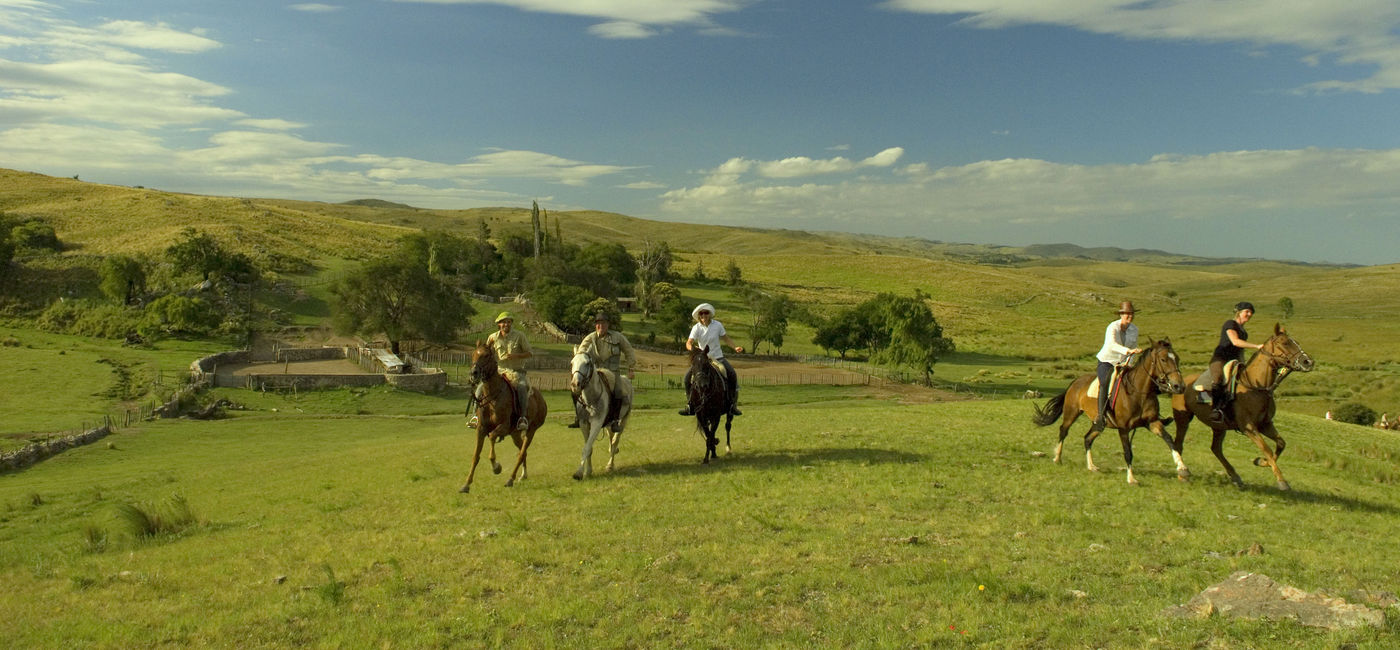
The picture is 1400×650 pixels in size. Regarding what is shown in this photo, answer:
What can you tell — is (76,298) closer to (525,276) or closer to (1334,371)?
(525,276)

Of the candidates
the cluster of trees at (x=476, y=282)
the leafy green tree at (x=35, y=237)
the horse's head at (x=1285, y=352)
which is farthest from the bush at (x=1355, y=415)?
the leafy green tree at (x=35, y=237)

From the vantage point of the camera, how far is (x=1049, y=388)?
52.7 metres

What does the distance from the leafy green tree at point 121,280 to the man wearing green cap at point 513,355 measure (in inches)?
Answer: 2377

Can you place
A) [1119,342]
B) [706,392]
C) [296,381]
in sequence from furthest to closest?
[296,381], [706,392], [1119,342]

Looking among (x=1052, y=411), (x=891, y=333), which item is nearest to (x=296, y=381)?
(x=1052, y=411)

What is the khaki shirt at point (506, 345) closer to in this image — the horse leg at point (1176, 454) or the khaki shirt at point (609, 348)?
the khaki shirt at point (609, 348)

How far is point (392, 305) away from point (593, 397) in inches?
1853

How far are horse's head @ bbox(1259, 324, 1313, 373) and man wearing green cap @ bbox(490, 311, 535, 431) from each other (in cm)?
1205

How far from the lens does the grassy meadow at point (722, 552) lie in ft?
23.0

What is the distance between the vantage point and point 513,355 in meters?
14.0

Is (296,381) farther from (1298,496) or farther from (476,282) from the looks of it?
(476,282)

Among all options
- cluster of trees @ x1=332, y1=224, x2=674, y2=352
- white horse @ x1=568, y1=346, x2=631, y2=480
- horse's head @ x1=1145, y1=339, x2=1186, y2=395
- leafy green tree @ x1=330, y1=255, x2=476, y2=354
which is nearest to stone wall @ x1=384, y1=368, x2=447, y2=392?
leafy green tree @ x1=330, y1=255, x2=476, y2=354

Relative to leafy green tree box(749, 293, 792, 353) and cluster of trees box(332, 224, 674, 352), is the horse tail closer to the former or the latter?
cluster of trees box(332, 224, 674, 352)

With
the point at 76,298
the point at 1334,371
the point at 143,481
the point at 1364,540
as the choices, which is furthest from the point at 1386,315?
the point at 76,298
